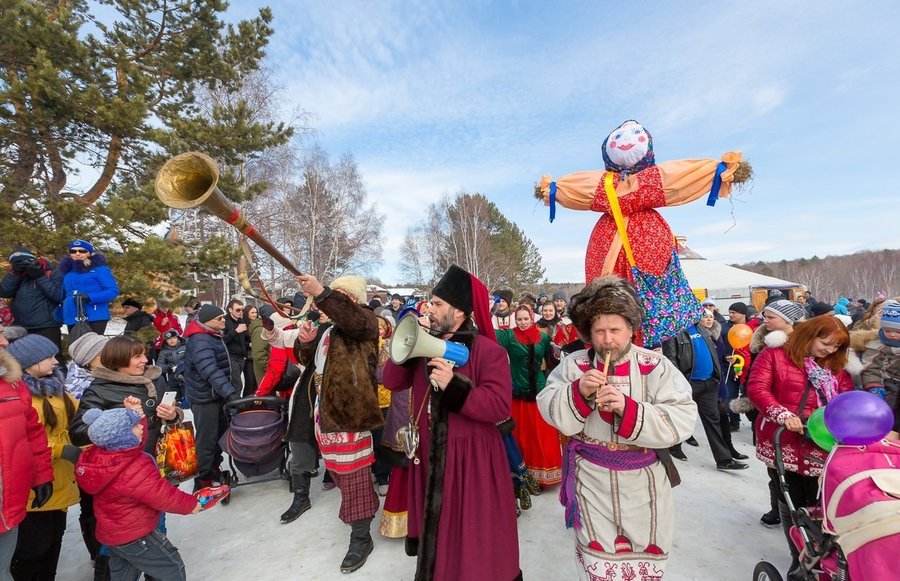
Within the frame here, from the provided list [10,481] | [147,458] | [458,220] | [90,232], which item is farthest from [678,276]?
[458,220]

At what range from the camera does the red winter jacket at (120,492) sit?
2449mm

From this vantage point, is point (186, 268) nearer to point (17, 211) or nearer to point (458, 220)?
point (17, 211)

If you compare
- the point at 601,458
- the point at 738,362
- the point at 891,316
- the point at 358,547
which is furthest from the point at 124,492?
the point at 738,362

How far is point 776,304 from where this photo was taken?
3416mm

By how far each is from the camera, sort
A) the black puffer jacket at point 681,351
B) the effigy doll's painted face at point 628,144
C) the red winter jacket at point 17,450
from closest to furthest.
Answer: the red winter jacket at point 17,450, the effigy doll's painted face at point 628,144, the black puffer jacket at point 681,351

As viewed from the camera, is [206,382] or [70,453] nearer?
[70,453]

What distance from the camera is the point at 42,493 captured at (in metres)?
2.50

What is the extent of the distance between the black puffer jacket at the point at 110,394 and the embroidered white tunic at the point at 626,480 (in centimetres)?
284

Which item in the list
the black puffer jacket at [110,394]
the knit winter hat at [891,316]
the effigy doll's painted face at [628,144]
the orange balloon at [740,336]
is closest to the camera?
the knit winter hat at [891,316]

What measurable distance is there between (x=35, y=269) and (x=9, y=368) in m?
3.34

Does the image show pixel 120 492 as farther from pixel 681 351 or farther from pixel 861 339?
pixel 681 351

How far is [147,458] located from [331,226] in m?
20.6

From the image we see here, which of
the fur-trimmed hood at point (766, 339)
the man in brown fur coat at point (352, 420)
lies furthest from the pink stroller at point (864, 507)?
the man in brown fur coat at point (352, 420)

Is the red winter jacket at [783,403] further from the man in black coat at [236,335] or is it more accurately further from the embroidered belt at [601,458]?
the man in black coat at [236,335]
